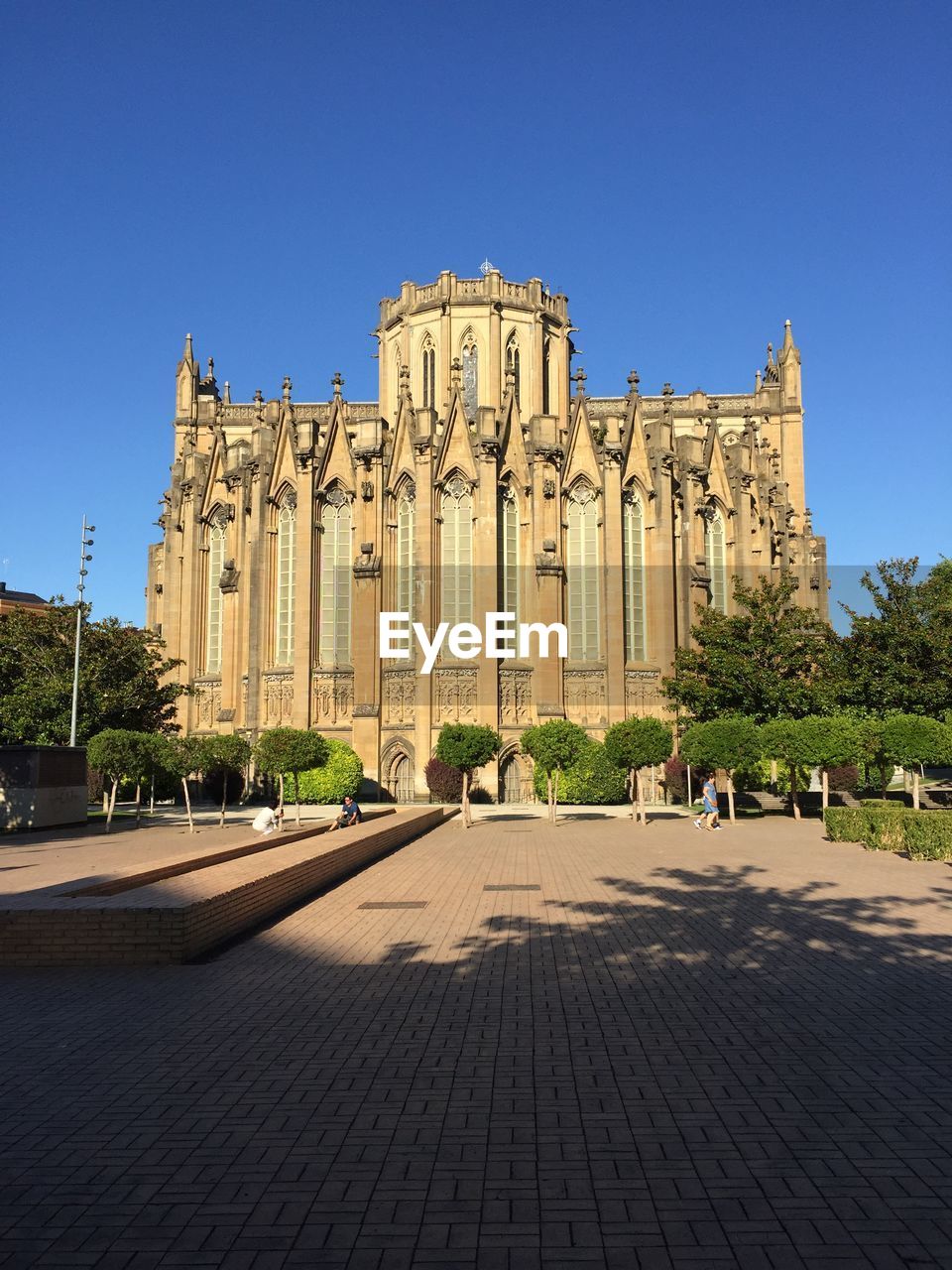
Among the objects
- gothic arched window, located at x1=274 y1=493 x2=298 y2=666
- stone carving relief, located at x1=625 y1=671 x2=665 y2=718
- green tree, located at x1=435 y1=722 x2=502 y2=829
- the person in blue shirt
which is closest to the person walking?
green tree, located at x1=435 y1=722 x2=502 y2=829

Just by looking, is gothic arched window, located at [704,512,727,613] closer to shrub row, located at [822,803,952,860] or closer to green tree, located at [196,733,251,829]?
green tree, located at [196,733,251,829]

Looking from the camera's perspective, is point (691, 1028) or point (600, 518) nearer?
point (691, 1028)

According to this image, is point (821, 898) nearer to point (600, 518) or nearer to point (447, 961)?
point (447, 961)

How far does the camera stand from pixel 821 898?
13836mm

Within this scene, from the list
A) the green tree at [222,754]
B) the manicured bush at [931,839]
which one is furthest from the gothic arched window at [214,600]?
the manicured bush at [931,839]

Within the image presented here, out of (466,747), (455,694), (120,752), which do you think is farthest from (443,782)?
(120,752)

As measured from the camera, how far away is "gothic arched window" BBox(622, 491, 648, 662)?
147ft

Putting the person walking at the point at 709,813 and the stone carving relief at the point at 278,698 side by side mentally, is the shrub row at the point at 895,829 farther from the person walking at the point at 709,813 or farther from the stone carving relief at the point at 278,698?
the stone carving relief at the point at 278,698

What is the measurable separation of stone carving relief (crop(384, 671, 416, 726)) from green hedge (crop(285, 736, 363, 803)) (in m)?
3.06

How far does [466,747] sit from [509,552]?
51.6ft

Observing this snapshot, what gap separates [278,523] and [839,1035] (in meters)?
42.9

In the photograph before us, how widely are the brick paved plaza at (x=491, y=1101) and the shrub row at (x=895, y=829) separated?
23.2ft

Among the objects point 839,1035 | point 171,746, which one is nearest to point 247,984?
point 839,1035

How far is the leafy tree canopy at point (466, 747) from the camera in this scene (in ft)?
102
